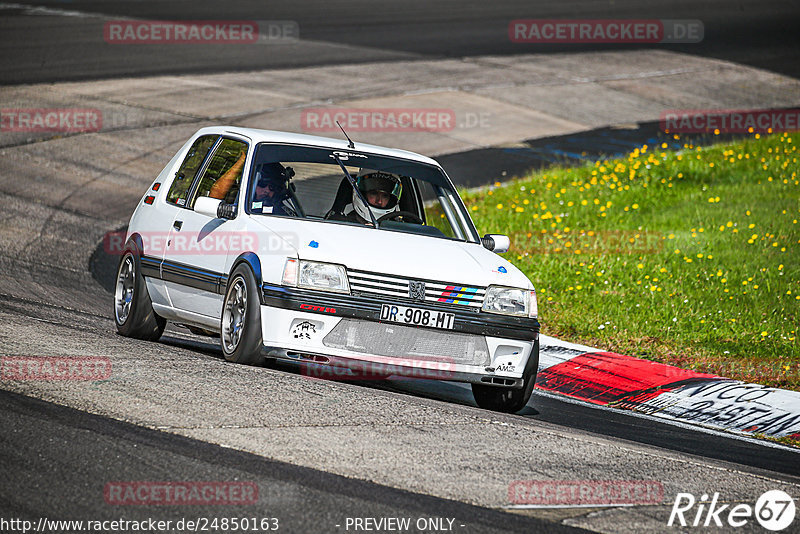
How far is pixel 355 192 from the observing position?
340 inches

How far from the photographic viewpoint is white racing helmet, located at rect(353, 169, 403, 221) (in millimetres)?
8609

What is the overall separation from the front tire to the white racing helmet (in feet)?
3.98

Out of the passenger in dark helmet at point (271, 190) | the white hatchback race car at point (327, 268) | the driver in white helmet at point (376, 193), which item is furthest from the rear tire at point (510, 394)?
the passenger in dark helmet at point (271, 190)

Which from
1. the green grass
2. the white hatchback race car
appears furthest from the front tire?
the green grass

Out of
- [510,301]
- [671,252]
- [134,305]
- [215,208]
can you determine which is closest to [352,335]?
[510,301]

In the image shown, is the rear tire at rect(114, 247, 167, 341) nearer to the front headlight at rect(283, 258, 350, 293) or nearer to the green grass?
the front headlight at rect(283, 258, 350, 293)

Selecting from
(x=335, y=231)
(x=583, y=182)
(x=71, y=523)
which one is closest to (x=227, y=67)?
(x=583, y=182)

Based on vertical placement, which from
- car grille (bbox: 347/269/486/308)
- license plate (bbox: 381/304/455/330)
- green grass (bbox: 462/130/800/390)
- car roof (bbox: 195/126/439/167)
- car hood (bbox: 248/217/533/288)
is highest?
car roof (bbox: 195/126/439/167)

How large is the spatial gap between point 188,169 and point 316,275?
236 cm

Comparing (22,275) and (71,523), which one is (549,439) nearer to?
(71,523)

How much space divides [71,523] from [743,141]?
18.7 meters

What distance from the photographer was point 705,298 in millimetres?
11984

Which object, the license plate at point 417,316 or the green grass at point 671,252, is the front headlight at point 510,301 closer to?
the license plate at point 417,316

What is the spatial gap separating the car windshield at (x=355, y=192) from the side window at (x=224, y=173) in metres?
0.20
